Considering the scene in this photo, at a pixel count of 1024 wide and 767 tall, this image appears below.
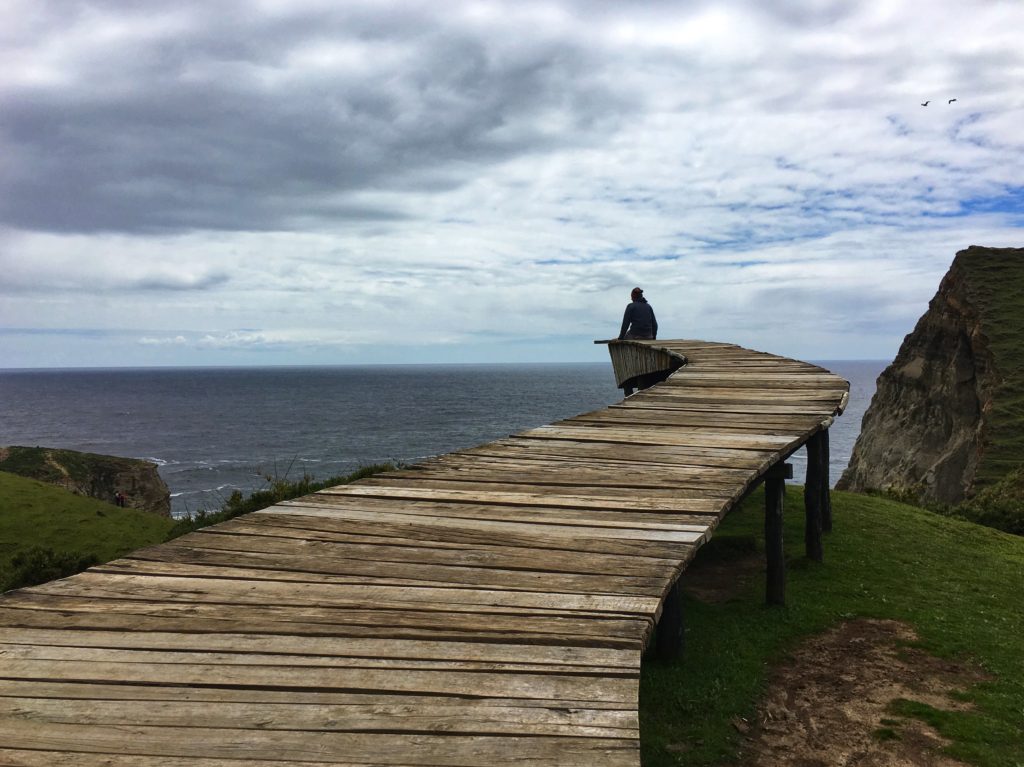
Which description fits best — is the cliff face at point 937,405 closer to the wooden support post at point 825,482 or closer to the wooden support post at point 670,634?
the wooden support post at point 825,482

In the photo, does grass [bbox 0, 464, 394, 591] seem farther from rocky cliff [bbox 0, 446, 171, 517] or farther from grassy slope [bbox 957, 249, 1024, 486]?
grassy slope [bbox 957, 249, 1024, 486]

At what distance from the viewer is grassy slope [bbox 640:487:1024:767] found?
5.84 m

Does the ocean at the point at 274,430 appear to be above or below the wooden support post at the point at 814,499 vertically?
below

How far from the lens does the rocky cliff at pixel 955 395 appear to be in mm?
29219

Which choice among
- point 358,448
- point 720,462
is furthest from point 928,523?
point 358,448

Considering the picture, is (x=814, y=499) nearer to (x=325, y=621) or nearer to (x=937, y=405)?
(x=325, y=621)

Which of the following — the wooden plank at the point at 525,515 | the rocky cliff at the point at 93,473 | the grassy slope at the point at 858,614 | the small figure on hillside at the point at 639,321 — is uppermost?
the small figure on hillside at the point at 639,321

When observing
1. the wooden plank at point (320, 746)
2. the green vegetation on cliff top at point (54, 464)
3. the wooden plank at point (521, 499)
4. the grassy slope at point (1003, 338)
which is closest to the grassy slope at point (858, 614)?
the wooden plank at point (521, 499)

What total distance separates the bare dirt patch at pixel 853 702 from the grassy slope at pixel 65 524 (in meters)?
15.4

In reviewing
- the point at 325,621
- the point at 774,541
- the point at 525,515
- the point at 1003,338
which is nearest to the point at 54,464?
the point at 774,541

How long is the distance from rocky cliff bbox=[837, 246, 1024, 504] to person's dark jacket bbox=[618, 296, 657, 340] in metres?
16.1

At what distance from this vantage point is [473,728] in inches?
85.4

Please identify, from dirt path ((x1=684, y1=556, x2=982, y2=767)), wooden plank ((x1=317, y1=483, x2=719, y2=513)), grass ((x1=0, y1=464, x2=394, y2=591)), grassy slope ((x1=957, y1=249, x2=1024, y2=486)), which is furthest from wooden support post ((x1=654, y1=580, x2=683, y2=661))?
grassy slope ((x1=957, y1=249, x2=1024, y2=486))

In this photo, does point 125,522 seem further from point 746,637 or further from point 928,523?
point 928,523
